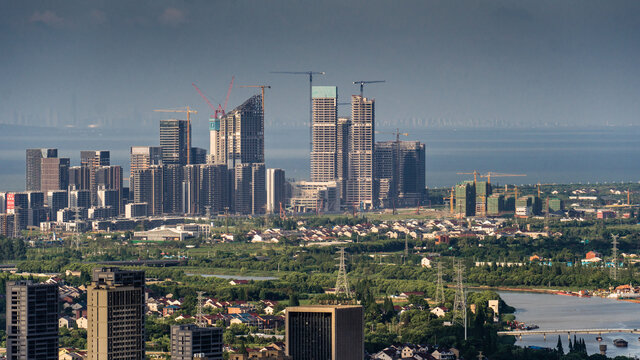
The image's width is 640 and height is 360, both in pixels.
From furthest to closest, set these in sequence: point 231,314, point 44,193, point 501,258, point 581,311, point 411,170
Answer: point 411,170
point 44,193
point 501,258
point 581,311
point 231,314

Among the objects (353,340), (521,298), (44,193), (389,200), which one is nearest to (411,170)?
(389,200)

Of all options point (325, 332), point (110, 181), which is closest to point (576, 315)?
point (325, 332)

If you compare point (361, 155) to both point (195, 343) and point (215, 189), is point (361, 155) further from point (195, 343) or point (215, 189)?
point (195, 343)

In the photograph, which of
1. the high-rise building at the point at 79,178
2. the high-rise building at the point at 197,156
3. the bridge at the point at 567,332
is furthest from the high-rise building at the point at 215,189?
the bridge at the point at 567,332

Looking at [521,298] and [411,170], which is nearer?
[521,298]

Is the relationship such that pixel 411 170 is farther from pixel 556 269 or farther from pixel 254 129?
pixel 556 269

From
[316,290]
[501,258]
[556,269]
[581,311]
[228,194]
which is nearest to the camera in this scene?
[581,311]

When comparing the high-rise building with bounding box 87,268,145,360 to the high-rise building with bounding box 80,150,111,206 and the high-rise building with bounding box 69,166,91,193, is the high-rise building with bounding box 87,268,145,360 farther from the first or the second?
the high-rise building with bounding box 69,166,91,193

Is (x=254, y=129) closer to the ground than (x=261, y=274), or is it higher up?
higher up
